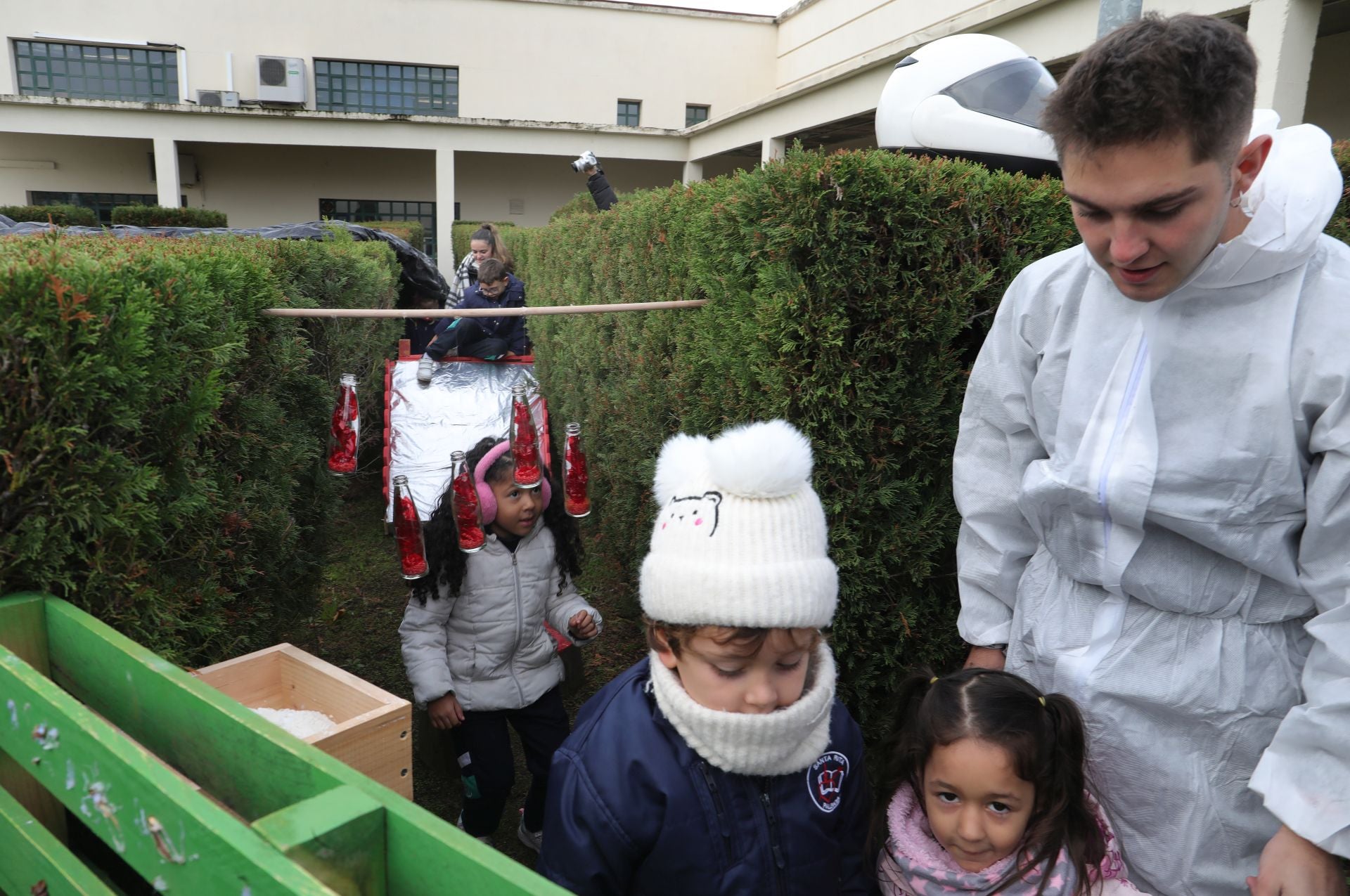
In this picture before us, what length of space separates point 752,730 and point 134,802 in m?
0.98

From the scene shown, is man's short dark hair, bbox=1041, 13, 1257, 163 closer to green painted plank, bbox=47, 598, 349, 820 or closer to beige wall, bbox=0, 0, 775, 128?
green painted plank, bbox=47, 598, 349, 820

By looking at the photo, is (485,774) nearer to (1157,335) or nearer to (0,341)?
(0,341)

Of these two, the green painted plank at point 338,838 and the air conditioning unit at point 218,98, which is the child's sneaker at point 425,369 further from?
the air conditioning unit at point 218,98

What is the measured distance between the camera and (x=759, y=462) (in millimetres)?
1638

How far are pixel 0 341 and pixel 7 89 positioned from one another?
96.4ft

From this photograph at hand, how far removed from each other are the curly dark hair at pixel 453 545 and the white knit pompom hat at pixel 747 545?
1468mm

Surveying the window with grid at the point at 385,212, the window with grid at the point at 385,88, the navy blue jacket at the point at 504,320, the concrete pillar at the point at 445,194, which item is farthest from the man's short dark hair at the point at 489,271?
the window with grid at the point at 385,88

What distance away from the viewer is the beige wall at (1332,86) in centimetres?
1024

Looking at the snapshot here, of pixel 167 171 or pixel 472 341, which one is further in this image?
pixel 167 171

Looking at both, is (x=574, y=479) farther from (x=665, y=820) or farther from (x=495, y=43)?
(x=495, y=43)

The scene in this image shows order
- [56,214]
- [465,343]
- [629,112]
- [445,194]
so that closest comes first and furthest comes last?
[465,343] < [56,214] < [445,194] < [629,112]

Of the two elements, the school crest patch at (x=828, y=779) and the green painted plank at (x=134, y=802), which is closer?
the green painted plank at (x=134, y=802)

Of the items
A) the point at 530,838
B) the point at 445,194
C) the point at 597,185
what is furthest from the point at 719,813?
the point at 445,194

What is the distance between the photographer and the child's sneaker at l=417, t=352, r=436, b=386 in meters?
5.73
